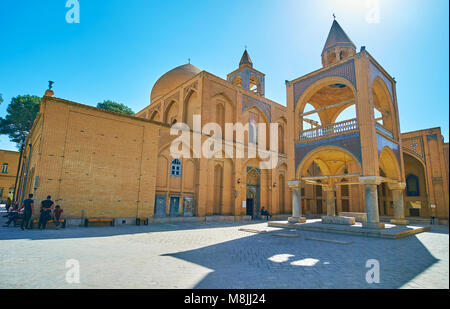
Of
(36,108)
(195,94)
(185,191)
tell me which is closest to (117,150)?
(185,191)

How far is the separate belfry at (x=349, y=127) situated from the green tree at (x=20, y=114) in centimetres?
3147

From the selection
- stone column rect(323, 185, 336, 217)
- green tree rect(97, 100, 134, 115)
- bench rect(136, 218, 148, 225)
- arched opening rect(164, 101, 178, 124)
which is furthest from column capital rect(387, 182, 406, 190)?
green tree rect(97, 100, 134, 115)

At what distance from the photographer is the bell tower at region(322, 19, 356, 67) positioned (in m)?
19.1

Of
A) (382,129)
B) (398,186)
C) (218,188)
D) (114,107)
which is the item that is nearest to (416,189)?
(398,186)

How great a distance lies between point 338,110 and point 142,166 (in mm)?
15724

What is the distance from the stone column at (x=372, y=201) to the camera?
42.9 feet

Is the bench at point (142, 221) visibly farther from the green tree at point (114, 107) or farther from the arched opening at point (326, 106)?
the green tree at point (114, 107)

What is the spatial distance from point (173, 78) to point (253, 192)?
15184 mm

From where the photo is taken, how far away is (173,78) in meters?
28.2

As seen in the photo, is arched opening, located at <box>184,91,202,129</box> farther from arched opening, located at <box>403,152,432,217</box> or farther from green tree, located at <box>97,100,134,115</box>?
arched opening, located at <box>403,152,432,217</box>

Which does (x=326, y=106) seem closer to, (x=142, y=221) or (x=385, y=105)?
(x=385, y=105)
